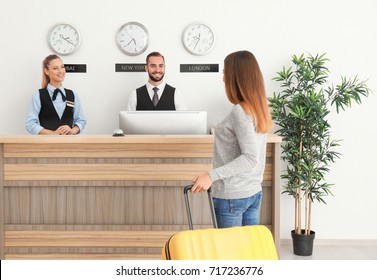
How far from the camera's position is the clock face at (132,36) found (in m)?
5.30

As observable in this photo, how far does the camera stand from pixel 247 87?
243 cm

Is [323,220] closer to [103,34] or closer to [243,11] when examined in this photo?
[243,11]

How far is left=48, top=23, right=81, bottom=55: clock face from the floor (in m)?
3.04

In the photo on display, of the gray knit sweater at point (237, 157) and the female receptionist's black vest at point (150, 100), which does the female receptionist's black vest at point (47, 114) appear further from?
the gray knit sweater at point (237, 157)

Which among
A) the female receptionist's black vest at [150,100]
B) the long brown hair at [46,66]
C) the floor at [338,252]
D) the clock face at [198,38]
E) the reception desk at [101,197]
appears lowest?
the floor at [338,252]

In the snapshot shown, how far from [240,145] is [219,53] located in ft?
10.1

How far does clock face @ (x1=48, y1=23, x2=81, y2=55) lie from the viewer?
5.31 metres

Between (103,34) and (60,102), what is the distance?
0.89 meters

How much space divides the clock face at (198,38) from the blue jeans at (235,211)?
301 cm

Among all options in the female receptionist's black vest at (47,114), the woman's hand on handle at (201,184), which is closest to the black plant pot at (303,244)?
the female receptionist's black vest at (47,114)

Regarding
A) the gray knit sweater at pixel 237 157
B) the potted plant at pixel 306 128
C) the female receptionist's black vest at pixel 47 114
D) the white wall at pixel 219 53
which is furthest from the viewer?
the white wall at pixel 219 53

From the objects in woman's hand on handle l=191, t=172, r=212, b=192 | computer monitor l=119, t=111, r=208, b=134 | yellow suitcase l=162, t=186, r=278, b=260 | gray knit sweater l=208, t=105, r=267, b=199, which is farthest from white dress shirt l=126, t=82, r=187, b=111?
yellow suitcase l=162, t=186, r=278, b=260

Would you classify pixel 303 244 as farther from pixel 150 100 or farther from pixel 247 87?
pixel 247 87

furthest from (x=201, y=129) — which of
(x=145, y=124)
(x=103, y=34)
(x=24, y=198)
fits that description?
(x=103, y=34)
